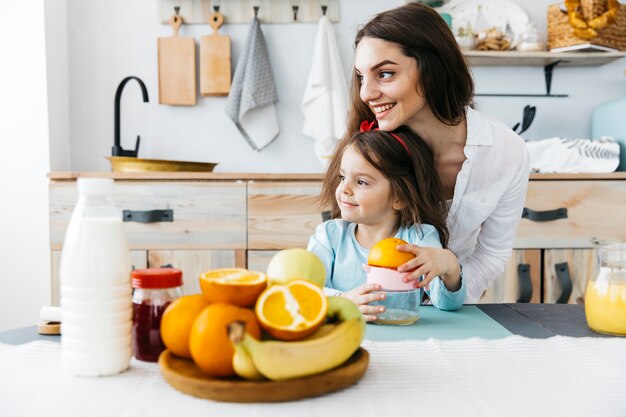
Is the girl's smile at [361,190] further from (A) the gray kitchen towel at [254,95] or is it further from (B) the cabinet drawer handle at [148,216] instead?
(A) the gray kitchen towel at [254,95]

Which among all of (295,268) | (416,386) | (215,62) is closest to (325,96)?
(215,62)

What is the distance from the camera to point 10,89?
2473mm

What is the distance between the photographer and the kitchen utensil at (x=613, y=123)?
255 centimetres

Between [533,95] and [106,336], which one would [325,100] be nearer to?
[533,95]

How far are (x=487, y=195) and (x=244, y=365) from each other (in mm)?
1018

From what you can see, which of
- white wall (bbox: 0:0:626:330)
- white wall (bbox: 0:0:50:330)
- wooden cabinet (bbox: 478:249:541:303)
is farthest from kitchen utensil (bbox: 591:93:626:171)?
white wall (bbox: 0:0:50:330)

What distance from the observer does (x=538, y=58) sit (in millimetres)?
2662

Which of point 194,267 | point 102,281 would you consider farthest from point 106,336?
point 194,267

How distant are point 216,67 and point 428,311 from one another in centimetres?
196

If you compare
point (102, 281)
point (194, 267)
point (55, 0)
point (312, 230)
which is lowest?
point (194, 267)

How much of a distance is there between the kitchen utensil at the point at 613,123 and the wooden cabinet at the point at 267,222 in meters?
0.34

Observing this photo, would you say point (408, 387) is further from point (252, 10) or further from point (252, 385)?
point (252, 10)

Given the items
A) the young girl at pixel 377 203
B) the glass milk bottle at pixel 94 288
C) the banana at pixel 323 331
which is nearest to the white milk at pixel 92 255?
the glass milk bottle at pixel 94 288

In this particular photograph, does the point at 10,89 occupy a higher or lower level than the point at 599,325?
higher
